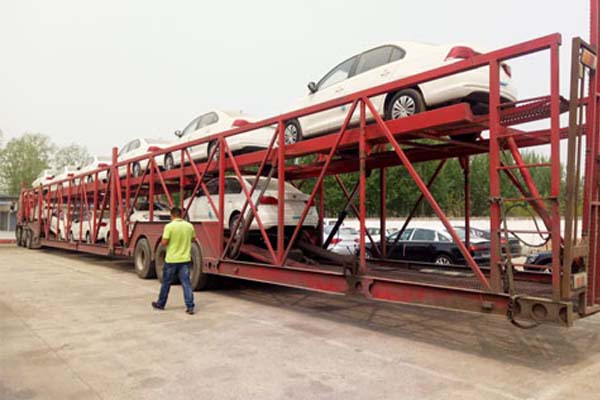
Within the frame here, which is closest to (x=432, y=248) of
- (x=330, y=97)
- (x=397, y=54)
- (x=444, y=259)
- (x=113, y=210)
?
(x=444, y=259)

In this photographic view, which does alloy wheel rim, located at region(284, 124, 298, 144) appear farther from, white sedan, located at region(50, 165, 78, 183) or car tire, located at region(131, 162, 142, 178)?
white sedan, located at region(50, 165, 78, 183)

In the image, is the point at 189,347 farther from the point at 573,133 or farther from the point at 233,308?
the point at 573,133

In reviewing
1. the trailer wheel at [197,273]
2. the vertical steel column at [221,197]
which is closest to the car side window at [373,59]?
the vertical steel column at [221,197]

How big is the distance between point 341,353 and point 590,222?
2774 mm

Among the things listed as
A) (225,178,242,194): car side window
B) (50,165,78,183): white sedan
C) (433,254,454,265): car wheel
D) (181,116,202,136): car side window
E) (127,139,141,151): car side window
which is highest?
(181,116,202,136): car side window

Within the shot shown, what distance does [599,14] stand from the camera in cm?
460

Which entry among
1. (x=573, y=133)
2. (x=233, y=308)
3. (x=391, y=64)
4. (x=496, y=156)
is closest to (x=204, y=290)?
(x=233, y=308)

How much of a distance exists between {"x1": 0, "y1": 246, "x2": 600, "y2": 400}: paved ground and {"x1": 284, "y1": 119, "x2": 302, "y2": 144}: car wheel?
8.94ft

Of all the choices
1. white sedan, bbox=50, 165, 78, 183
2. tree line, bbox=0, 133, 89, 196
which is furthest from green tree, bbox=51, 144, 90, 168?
white sedan, bbox=50, 165, 78, 183

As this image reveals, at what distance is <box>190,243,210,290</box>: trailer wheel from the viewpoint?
28.5 ft

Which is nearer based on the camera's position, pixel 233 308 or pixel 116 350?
pixel 116 350

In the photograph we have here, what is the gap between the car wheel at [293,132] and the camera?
25.6 ft

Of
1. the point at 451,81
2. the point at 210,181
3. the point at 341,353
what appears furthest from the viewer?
the point at 210,181

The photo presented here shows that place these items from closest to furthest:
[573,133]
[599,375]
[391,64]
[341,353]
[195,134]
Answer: [573,133] → [599,375] → [341,353] → [391,64] → [195,134]
